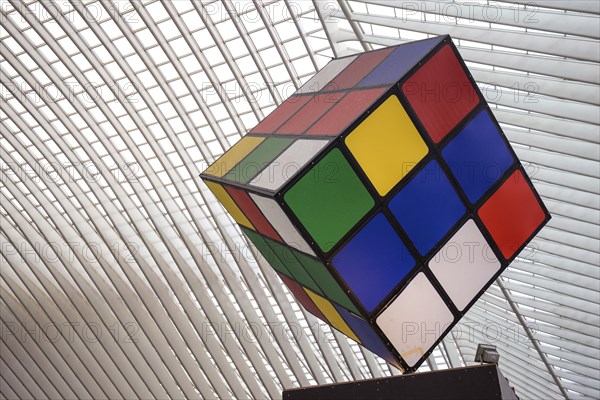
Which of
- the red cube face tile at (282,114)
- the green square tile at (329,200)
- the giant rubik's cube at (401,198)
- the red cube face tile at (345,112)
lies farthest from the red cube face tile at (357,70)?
the green square tile at (329,200)

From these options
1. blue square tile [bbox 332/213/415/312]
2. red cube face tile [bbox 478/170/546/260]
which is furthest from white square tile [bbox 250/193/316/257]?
red cube face tile [bbox 478/170/546/260]

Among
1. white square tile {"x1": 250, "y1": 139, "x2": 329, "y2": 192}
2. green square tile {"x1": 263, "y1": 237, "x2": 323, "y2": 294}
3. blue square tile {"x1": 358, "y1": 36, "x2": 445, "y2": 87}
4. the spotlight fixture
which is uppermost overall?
blue square tile {"x1": 358, "y1": 36, "x2": 445, "y2": 87}

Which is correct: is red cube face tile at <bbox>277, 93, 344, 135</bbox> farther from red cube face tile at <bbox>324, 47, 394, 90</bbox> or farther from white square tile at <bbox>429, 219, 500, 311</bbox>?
white square tile at <bbox>429, 219, 500, 311</bbox>

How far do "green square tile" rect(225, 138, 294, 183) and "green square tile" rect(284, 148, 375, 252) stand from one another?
3.43 ft

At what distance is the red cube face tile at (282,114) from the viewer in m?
9.05

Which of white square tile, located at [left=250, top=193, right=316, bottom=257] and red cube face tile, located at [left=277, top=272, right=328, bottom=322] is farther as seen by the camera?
red cube face tile, located at [left=277, top=272, right=328, bottom=322]

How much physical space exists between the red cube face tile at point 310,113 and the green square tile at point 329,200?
1060mm

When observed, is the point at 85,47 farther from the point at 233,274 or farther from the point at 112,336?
the point at 112,336

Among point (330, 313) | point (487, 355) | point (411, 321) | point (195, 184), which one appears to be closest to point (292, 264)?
point (330, 313)

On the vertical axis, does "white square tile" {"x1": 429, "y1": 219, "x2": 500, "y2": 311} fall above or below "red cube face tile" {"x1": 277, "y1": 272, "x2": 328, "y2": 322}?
above

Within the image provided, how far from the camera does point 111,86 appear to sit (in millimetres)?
27906

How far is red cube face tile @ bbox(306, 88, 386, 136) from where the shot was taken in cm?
729

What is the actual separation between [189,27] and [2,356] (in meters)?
28.9

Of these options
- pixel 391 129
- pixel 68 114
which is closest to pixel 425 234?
pixel 391 129
